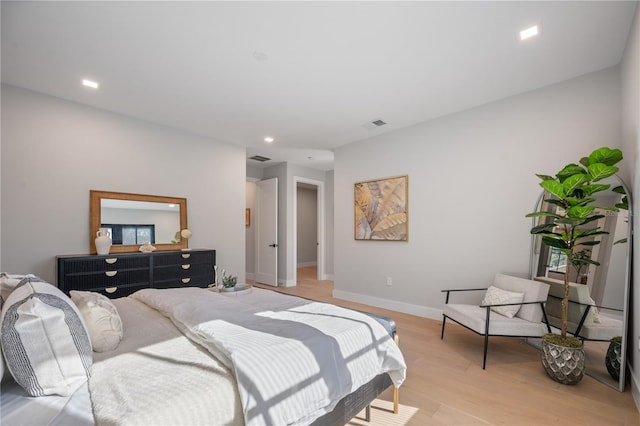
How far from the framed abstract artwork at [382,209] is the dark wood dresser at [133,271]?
7.99 ft

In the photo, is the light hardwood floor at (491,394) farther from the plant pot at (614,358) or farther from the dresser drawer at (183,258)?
the dresser drawer at (183,258)

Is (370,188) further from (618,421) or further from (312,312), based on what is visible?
(618,421)

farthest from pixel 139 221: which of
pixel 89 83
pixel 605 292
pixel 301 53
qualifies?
pixel 605 292

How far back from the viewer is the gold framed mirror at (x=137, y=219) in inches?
144

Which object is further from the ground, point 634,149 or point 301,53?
point 301,53

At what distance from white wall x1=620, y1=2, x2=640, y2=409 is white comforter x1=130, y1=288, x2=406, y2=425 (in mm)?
1830

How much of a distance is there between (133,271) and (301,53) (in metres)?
3.16

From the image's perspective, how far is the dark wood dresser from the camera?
315 centimetres

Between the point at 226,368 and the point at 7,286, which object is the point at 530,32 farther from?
the point at 7,286

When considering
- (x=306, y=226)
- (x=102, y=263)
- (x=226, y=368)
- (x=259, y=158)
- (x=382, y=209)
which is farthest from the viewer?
(x=306, y=226)

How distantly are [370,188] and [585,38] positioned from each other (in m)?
2.91

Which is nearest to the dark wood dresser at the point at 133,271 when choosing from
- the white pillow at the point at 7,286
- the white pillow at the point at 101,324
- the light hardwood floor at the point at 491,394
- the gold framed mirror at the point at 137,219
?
the gold framed mirror at the point at 137,219

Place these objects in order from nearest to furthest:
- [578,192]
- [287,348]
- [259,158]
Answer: [287,348], [578,192], [259,158]

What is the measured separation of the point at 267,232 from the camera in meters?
6.54
